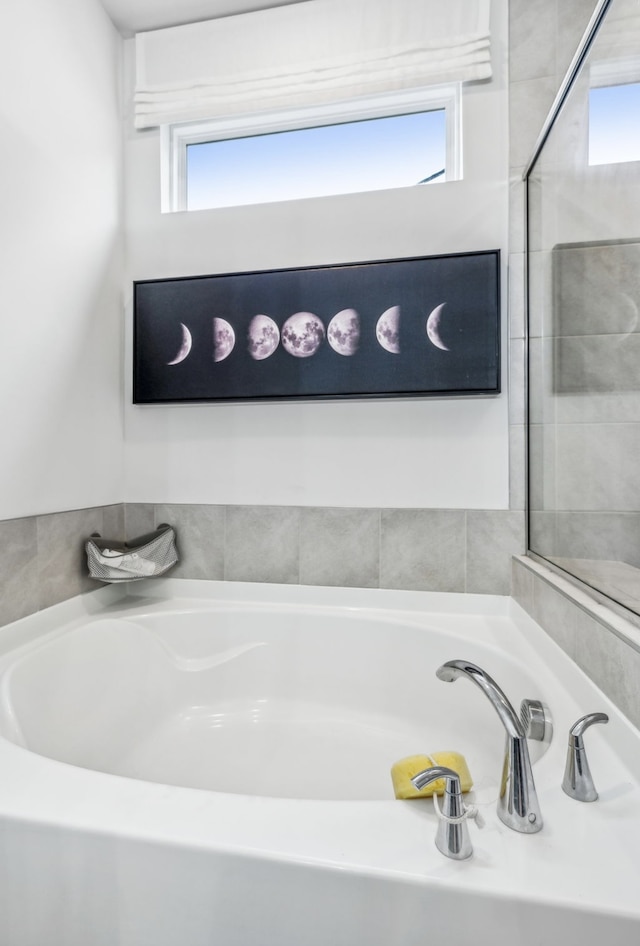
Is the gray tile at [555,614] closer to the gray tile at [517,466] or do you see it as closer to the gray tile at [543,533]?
the gray tile at [543,533]

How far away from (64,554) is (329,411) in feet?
3.29

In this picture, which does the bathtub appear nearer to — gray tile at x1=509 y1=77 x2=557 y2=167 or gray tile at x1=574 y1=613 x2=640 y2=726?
gray tile at x1=574 y1=613 x2=640 y2=726

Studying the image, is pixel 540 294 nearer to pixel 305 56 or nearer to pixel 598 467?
pixel 598 467

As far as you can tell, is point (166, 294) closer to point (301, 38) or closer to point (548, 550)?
point (301, 38)

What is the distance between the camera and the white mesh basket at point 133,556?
1.69 m

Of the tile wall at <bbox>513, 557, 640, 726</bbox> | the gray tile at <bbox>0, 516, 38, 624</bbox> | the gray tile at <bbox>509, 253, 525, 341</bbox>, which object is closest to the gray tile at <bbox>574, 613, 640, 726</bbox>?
the tile wall at <bbox>513, 557, 640, 726</bbox>

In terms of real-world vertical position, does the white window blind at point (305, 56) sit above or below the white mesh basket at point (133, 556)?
above

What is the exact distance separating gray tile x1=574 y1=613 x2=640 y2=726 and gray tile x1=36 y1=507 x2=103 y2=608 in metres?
1.47

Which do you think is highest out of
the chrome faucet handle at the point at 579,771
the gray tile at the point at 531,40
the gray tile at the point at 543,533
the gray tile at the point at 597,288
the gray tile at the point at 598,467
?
the gray tile at the point at 531,40

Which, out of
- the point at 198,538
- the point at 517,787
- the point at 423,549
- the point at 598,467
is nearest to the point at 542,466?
the point at 598,467

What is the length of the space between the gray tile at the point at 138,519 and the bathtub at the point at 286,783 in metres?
0.30

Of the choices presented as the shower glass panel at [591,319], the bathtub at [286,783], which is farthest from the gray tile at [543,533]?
the bathtub at [286,783]

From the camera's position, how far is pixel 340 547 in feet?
5.95

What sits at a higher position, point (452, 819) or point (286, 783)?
point (452, 819)
